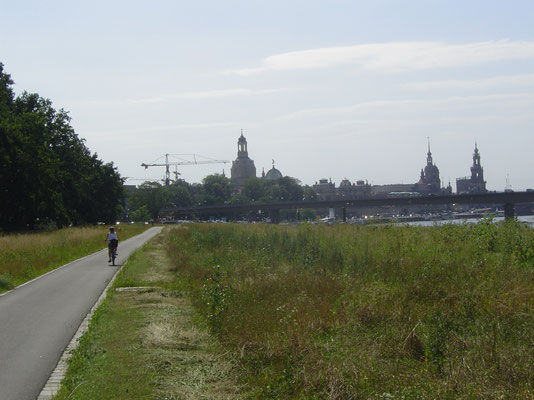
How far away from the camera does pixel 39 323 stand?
493 inches

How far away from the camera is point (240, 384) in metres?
7.86

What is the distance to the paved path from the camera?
8.41 meters

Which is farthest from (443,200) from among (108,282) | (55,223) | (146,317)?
(146,317)

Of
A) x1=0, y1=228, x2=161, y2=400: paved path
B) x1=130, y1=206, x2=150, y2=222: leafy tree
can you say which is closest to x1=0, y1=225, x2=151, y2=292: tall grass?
x1=0, y1=228, x2=161, y2=400: paved path

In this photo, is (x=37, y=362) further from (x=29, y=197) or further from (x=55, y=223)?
(x=55, y=223)

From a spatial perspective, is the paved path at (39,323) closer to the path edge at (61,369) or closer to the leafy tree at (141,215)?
the path edge at (61,369)

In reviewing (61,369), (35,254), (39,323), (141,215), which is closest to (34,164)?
(35,254)

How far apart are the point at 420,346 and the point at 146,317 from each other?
567 centimetres

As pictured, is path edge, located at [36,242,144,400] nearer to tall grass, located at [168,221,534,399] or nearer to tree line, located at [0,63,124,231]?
tall grass, located at [168,221,534,399]

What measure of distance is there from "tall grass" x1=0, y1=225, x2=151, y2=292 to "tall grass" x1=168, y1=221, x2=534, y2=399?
7.01 m

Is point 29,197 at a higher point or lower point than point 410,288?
higher

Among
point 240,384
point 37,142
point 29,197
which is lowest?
point 240,384

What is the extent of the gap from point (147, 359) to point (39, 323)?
4558 mm

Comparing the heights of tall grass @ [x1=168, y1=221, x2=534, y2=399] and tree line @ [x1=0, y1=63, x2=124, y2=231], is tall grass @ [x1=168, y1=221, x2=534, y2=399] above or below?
below
